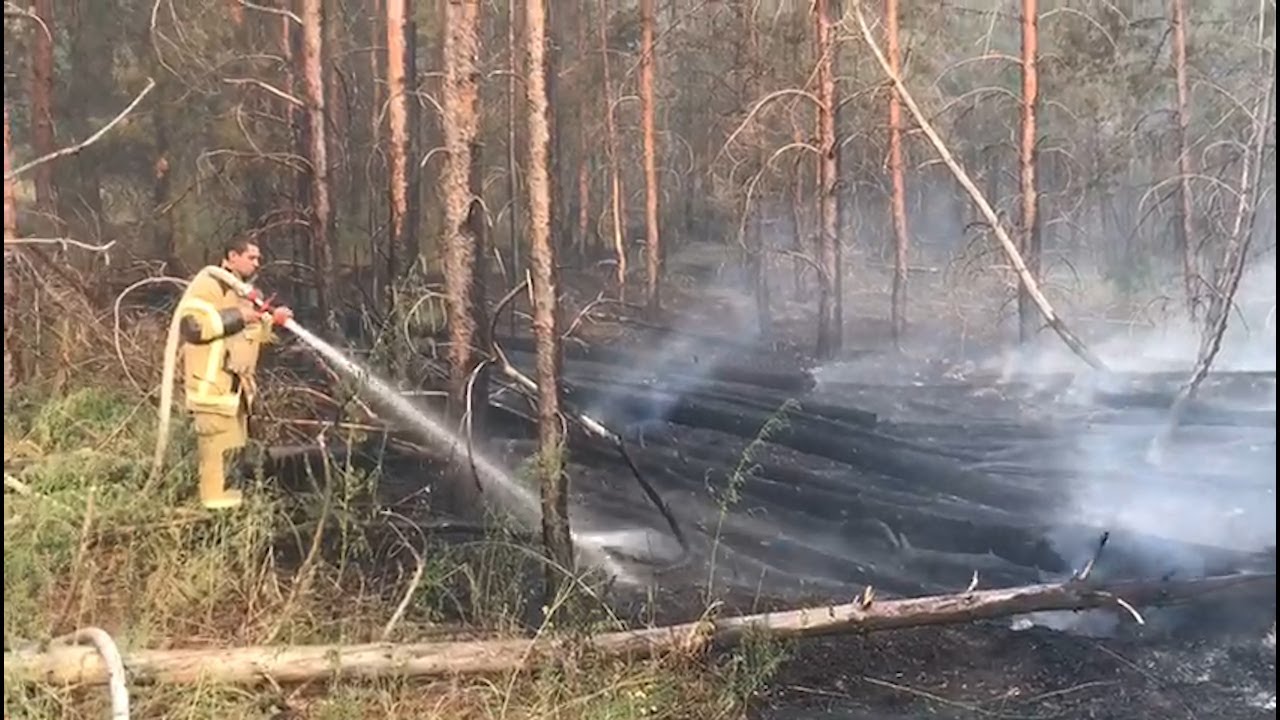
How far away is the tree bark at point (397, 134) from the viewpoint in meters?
4.63

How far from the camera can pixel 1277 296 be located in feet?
14.1

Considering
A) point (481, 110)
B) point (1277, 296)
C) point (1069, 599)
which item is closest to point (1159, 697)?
point (1069, 599)

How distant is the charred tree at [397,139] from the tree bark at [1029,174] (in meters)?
2.52

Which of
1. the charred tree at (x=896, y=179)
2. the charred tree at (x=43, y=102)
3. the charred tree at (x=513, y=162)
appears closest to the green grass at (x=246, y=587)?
the charred tree at (x=43, y=102)

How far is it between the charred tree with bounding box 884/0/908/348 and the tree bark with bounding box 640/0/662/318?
0.99 metres

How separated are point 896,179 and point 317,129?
2407 millimetres

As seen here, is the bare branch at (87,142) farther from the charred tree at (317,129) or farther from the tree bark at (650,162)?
the tree bark at (650,162)

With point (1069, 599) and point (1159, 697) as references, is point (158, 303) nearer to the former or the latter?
point (1069, 599)

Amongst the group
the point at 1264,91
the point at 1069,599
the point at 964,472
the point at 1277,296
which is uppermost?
the point at 1264,91

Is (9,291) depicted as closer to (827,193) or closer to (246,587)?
(246,587)

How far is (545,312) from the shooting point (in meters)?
4.56

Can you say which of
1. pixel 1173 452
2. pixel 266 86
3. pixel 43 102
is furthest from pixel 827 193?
pixel 43 102

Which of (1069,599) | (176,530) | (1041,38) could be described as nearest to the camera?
(176,530)

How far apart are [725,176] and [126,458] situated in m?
2.60
